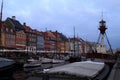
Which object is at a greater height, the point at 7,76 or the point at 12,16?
the point at 12,16

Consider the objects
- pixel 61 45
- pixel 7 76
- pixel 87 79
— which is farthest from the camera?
pixel 61 45

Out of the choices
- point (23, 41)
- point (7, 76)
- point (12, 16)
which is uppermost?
point (12, 16)

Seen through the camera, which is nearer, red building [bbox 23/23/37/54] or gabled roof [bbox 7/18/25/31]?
gabled roof [bbox 7/18/25/31]

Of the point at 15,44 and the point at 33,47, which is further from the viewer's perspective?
the point at 33,47

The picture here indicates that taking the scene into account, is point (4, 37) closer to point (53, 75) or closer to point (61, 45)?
point (61, 45)

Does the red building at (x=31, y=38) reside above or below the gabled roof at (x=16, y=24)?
below

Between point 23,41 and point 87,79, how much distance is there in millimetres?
95355

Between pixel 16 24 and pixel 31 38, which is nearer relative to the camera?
pixel 16 24

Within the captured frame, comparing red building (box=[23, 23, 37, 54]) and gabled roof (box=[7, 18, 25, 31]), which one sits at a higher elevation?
gabled roof (box=[7, 18, 25, 31])

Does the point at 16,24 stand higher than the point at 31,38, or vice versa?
the point at 16,24

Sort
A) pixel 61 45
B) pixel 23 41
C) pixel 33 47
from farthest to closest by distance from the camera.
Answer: pixel 61 45 < pixel 33 47 < pixel 23 41

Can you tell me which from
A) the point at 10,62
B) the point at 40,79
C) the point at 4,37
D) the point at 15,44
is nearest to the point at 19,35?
the point at 15,44

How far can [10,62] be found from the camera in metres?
17.4

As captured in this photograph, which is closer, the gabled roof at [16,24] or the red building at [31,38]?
the gabled roof at [16,24]
